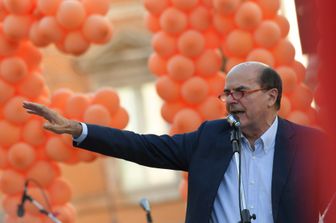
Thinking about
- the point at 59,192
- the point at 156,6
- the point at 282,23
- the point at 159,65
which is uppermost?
the point at 156,6

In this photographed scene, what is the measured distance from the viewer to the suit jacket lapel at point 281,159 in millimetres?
3387

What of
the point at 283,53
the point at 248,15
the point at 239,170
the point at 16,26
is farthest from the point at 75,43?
the point at 239,170

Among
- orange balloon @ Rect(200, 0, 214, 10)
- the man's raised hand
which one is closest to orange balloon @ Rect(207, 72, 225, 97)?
orange balloon @ Rect(200, 0, 214, 10)

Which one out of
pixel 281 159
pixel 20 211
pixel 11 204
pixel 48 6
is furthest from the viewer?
pixel 11 204

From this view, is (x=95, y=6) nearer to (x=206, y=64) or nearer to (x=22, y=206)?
(x=206, y=64)

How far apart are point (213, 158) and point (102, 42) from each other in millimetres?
4343

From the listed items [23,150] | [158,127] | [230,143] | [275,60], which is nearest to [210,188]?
[230,143]

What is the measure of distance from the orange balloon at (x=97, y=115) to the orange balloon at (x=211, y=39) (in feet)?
3.89

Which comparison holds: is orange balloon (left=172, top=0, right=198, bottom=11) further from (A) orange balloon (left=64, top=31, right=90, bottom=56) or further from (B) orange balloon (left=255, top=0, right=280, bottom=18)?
(A) orange balloon (left=64, top=31, right=90, bottom=56)

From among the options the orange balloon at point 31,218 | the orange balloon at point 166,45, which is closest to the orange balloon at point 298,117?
the orange balloon at point 166,45

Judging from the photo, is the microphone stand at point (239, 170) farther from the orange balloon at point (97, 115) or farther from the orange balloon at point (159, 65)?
the orange balloon at point (159, 65)

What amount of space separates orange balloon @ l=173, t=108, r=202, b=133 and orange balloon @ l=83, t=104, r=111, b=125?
2.22 ft

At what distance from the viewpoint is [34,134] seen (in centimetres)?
761

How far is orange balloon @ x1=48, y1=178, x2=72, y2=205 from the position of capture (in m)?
7.82
